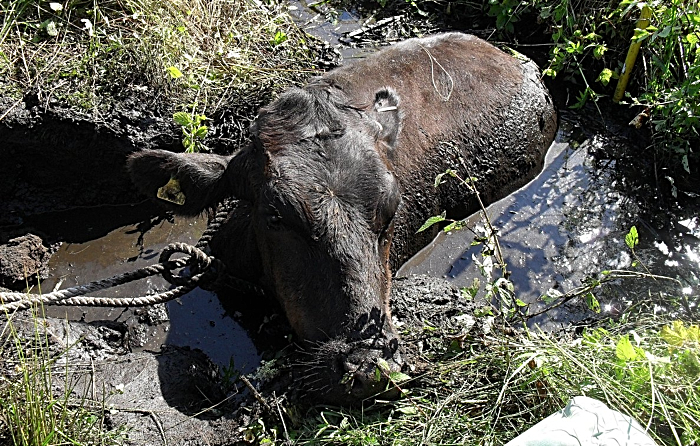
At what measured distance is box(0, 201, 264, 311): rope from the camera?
3887 mm

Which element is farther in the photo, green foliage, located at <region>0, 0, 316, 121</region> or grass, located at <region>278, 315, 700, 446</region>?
green foliage, located at <region>0, 0, 316, 121</region>

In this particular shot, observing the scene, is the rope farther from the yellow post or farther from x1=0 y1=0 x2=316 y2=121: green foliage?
the yellow post

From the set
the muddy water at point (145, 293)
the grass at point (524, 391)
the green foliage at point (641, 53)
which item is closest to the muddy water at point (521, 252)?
the muddy water at point (145, 293)

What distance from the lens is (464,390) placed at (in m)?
3.69

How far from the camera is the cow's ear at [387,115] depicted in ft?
14.8

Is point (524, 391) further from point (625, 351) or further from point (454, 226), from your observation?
point (454, 226)

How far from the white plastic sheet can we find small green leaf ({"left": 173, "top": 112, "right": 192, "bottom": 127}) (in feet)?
11.7

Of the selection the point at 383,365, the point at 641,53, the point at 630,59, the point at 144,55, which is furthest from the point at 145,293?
the point at 641,53

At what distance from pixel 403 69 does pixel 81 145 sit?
2786 mm

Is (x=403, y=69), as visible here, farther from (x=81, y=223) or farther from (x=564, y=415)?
(x=564, y=415)

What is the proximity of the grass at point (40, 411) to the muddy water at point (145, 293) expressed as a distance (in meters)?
1.08

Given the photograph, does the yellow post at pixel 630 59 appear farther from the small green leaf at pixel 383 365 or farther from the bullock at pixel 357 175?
the small green leaf at pixel 383 365

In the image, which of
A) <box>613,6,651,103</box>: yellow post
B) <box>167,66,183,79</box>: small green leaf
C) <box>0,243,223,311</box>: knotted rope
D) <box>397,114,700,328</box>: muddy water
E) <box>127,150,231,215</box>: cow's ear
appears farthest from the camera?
<box>613,6,651,103</box>: yellow post

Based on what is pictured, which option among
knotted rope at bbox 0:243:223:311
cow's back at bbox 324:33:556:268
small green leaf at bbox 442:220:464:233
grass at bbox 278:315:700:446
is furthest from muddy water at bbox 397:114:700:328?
knotted rope at bbox 0:243:223:311
